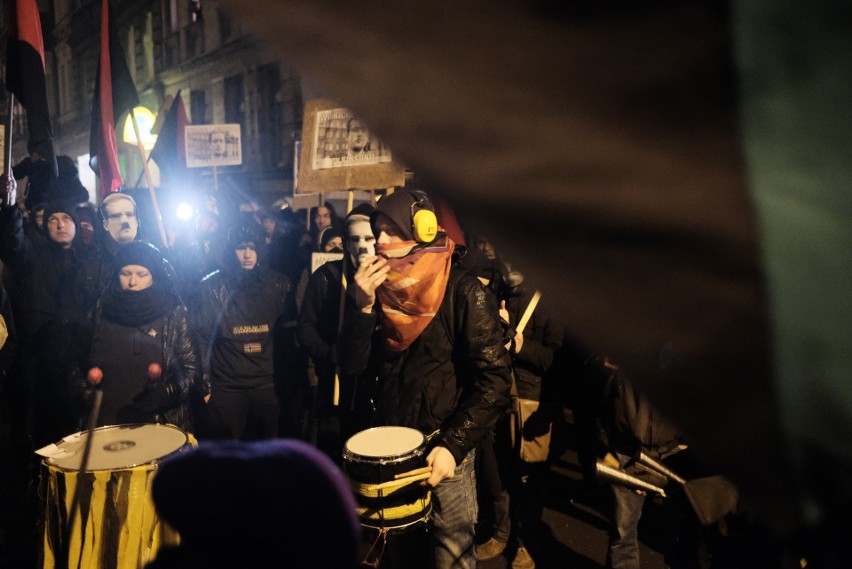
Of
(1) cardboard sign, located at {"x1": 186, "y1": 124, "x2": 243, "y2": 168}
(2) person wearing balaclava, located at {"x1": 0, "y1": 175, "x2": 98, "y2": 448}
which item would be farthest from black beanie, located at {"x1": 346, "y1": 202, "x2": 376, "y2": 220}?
(1) cardboard sign, located at {"x1": 186, "y1": 124, "x2": 243, "y2": 168}

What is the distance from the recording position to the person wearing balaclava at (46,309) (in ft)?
19.6

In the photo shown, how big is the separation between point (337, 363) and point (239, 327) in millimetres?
2081

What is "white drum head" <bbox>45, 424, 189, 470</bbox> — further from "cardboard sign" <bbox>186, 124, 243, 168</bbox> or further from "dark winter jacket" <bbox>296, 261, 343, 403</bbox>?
"cardboard sign" <bbox>186, 124, 243, 168</bbox>

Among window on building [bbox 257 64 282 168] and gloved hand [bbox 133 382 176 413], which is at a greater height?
window on building [bbox 257 64 282 168]

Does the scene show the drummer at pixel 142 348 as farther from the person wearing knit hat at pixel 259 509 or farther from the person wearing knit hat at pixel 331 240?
the person wearing knit hat at pixel 259 509

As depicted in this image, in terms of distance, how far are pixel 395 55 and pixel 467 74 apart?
0.06 m

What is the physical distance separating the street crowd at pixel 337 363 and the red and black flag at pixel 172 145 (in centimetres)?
187

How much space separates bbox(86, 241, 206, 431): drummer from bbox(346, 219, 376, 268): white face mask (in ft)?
4.72

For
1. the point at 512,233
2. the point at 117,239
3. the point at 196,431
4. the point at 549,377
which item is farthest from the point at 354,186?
the point at 512,233

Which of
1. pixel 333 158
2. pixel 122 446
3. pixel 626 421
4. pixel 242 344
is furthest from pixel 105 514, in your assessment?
pixel 333 158

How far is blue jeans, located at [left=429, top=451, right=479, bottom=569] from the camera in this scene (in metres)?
3.17

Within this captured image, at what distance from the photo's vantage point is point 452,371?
10.8ft

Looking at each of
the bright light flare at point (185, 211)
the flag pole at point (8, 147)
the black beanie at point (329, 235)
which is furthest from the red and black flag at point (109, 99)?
the black beanie at point (329, 235)

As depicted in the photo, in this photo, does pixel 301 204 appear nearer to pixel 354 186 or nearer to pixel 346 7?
pixel 354 186
